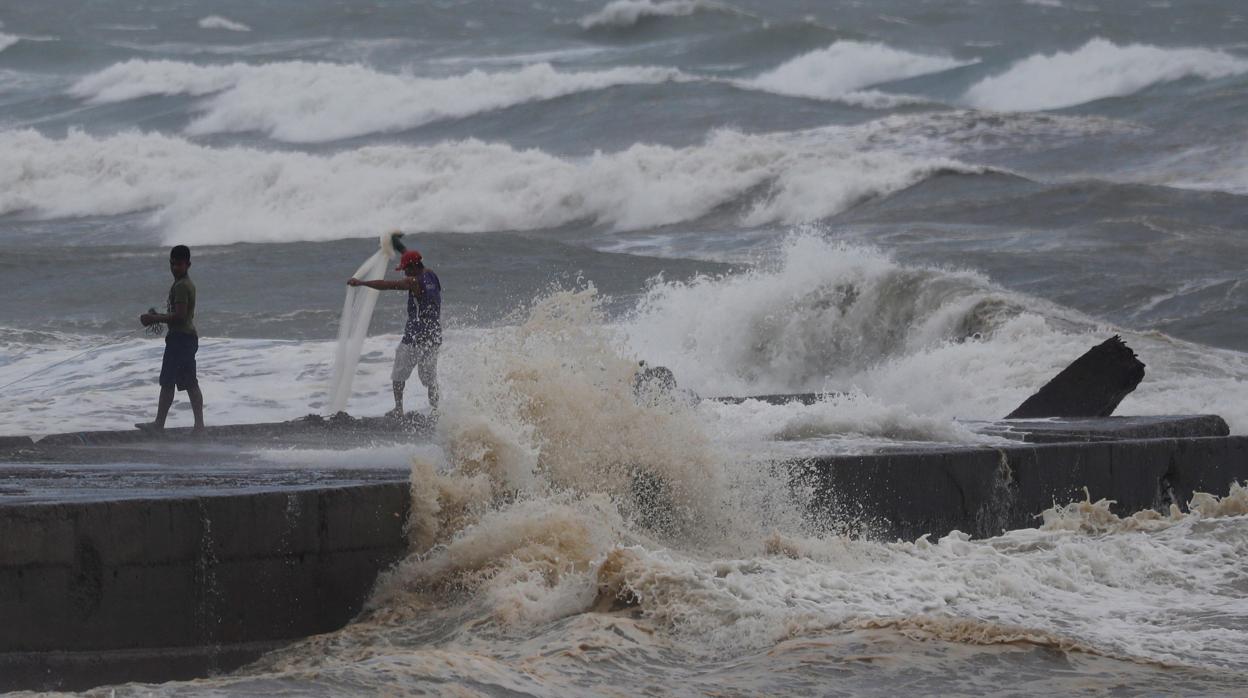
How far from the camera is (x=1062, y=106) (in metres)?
35.2

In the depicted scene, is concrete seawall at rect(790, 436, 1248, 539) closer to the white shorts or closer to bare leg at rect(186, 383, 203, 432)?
the white shorts

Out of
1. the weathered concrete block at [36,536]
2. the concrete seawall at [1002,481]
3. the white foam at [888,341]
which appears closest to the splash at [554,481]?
the concrete seawall at [1002,481]

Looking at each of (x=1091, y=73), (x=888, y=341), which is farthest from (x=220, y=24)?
(x=888, y=341)

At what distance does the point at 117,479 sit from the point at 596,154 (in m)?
21.9

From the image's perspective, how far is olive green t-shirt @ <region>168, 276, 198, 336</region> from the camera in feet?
31.9

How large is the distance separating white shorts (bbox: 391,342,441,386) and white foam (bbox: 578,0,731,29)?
122ft

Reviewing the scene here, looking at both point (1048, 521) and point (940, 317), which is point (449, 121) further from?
point (1048, 521)

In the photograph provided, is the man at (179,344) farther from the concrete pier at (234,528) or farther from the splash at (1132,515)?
the splash at (1132,515)

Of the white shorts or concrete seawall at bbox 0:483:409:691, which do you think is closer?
concrete seawall at bbox 0:483:409:691

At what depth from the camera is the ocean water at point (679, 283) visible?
5.98 metres

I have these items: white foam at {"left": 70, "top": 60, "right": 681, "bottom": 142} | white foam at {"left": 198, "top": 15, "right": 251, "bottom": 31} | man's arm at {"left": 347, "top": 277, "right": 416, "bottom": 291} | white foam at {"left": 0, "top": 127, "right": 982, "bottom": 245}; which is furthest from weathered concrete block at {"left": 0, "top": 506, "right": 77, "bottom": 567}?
white foam at {"left": 198, "top": 15, "right": 251, "bottom": 31}

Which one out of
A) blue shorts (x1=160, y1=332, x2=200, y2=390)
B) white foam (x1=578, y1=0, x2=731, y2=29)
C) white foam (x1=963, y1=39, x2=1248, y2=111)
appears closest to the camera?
blue shorts (x1=160, y1=332, x2=200, y2=390)

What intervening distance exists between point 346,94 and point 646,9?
38.1 ft

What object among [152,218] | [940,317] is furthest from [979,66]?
[940,317]
